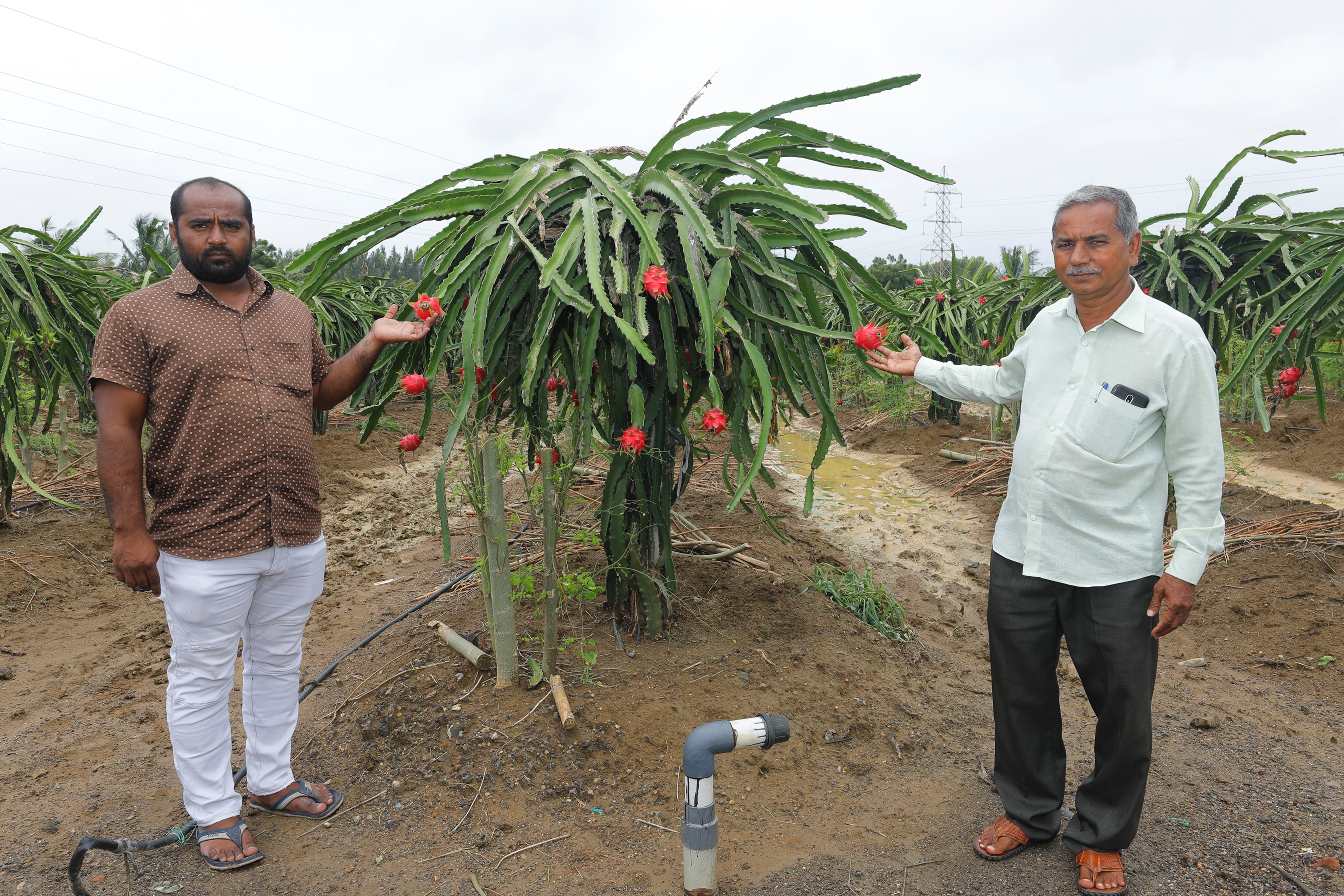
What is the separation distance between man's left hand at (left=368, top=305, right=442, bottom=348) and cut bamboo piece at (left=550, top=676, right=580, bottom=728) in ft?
4.39

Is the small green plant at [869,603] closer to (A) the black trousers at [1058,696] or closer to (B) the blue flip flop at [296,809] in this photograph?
(A) the black trousers at [1058,696]

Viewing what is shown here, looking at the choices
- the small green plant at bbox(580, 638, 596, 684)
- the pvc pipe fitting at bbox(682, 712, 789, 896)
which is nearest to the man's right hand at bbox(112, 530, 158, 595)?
the small green plant at bbox(580, 638, 596, 684)

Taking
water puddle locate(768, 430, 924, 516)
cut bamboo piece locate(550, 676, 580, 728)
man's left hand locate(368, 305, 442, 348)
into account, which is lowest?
water puddle locate(768, 430, 924, 516)

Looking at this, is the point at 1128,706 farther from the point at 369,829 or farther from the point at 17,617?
the point at 17,617

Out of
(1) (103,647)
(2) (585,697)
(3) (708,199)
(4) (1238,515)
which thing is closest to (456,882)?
(2) (585,697)

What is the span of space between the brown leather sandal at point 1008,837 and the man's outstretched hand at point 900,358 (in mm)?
1481

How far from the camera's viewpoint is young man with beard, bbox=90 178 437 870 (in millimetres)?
2318

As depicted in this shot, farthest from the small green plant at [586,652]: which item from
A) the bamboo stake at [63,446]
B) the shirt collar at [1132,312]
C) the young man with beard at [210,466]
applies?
the bamboo stake at [63,446]

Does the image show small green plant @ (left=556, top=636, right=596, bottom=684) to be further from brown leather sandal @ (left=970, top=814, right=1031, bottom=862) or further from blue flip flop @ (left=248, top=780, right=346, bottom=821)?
brown leather sandal @ (left=970, top=814, right=1031, bottom=862)

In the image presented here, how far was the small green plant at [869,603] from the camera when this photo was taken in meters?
4.09

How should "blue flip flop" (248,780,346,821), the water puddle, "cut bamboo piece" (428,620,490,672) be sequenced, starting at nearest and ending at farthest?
1. "blue flip flop" (248,780,346,821)
2. "cut bamboo piece" (428,620,490,672)
3. the water puddle

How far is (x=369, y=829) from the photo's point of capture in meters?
2.61

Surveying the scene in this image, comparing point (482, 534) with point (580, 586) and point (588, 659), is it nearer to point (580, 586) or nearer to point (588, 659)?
point (580, 586)

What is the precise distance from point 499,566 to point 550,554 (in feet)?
0.72
